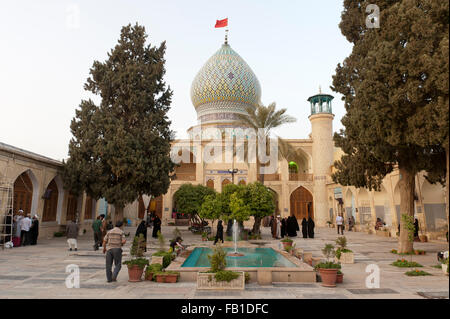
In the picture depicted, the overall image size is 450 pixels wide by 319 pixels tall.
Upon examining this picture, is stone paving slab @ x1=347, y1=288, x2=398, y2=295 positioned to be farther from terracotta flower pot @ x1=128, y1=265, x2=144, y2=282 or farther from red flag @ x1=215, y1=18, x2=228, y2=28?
red flag @ x1=215, y1=18, x2=228, y2=28

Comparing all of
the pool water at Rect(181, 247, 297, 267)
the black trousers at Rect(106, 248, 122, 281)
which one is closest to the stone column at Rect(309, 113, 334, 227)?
the pool water at Rect(181, 247, 297, 267)

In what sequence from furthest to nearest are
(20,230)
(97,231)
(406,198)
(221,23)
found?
(221,23) < (20,230) < (97,231) < (406,198)

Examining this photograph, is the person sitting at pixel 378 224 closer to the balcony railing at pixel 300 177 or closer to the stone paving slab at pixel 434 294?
the balcony railing at pixel 300 177

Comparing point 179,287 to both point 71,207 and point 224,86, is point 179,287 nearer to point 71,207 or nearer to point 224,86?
point 71,207

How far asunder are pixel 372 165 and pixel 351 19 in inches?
209

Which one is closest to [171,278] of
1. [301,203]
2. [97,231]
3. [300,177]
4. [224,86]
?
[97,231]

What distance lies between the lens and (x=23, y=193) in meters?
13.6

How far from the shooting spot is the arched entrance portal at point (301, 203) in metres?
28.0

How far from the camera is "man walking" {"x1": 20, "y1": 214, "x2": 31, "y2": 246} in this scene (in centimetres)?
1205

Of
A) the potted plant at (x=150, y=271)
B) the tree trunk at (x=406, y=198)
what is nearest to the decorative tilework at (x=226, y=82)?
the tree trunk at (x=406, y=198)

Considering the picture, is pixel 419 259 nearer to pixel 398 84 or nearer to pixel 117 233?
pixel 398 84

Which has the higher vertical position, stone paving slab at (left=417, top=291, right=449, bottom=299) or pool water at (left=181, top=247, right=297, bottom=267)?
stone paving slab at (left=417, top=291, right=449, bottom=299)

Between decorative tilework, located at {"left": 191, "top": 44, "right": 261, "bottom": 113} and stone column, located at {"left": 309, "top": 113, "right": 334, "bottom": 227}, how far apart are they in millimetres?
7930

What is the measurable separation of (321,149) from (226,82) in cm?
1205
